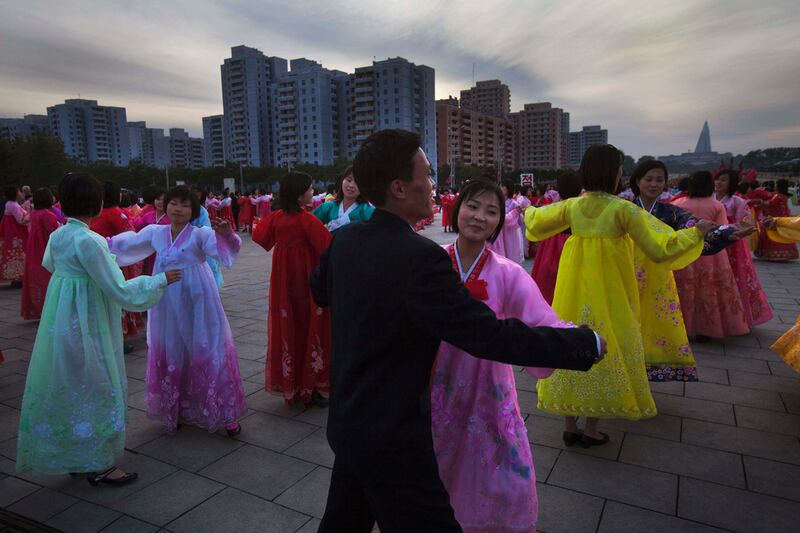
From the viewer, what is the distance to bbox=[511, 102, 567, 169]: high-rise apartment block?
130 meters

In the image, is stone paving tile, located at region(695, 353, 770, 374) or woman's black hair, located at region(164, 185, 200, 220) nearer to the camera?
woman's black hair, located at region(164, 185, 200, 220)

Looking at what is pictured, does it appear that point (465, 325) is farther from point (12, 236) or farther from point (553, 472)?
point (12, 236)

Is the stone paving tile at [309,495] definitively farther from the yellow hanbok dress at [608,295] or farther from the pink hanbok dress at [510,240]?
the pink hanbok dress at [510,240]

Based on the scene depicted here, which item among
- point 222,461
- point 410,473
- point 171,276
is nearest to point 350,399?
point 410,473

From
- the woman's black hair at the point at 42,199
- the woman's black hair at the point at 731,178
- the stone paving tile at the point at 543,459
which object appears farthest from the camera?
the woman's black hair at the point at 42,199

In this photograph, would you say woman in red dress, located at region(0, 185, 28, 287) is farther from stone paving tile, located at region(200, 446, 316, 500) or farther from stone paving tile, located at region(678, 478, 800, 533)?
stone paving tile, located at region(678, 478, 800, 533)

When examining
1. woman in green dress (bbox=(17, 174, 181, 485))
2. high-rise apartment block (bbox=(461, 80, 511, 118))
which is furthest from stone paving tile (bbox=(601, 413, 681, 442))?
high-rise apartment block (bbox=(461, 80, 511, 118))

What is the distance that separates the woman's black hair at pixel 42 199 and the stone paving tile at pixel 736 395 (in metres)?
9.04

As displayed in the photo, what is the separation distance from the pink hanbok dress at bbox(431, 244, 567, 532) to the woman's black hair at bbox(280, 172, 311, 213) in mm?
2258

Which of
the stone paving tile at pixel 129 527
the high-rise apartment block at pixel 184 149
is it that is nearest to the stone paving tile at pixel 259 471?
the stone paving tile at pixel 129 527

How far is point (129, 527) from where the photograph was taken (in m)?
2.67

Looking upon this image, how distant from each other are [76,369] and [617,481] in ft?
10.4

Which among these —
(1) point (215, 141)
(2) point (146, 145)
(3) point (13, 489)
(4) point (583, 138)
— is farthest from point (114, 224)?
(4) point (583, 138)

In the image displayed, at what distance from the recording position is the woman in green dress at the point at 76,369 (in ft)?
9.75
